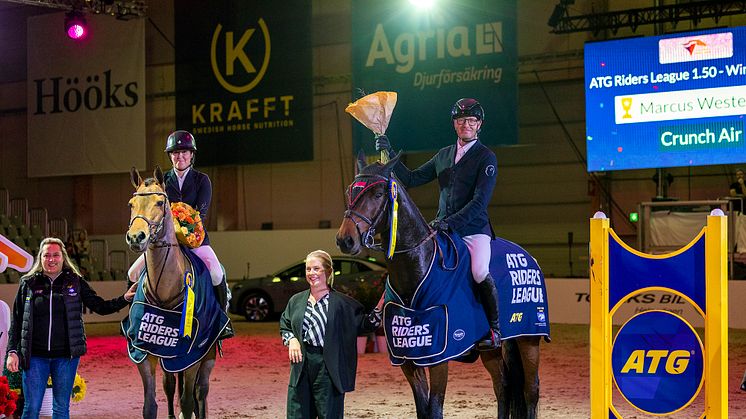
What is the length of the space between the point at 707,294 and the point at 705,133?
1094 cm

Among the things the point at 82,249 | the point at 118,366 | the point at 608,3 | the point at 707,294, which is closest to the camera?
the point at 707,294

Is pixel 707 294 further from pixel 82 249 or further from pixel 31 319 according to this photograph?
pixel 82 249

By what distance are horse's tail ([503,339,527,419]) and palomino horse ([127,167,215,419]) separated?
2.06 meters

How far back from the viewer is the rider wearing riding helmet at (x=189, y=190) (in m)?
6.74

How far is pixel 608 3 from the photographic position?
20.7 meters

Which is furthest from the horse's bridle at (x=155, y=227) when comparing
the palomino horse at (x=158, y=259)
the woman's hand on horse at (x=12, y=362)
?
the woman's hand on horse at (x=12, y=362)

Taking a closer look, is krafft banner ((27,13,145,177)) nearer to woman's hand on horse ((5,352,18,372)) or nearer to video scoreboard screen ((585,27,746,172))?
video scoreboard screen ((585,27,746,172))

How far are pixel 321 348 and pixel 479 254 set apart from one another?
3.67ft

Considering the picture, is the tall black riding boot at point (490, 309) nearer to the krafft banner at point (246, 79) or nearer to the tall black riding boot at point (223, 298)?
the tall black riding boot at point (223, 298)

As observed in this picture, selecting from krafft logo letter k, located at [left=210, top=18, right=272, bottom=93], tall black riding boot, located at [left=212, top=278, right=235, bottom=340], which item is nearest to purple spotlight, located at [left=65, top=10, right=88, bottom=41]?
krafft logo letter k, located at [left=210, top=18, right=272, bottom=93]

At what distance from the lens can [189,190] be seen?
22.4ft

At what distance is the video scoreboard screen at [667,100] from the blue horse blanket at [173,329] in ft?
36.2

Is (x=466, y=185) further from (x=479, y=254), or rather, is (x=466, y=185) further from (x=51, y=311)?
(x=51, y=311)

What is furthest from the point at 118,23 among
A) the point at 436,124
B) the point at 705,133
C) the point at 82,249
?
the point at 705,133
